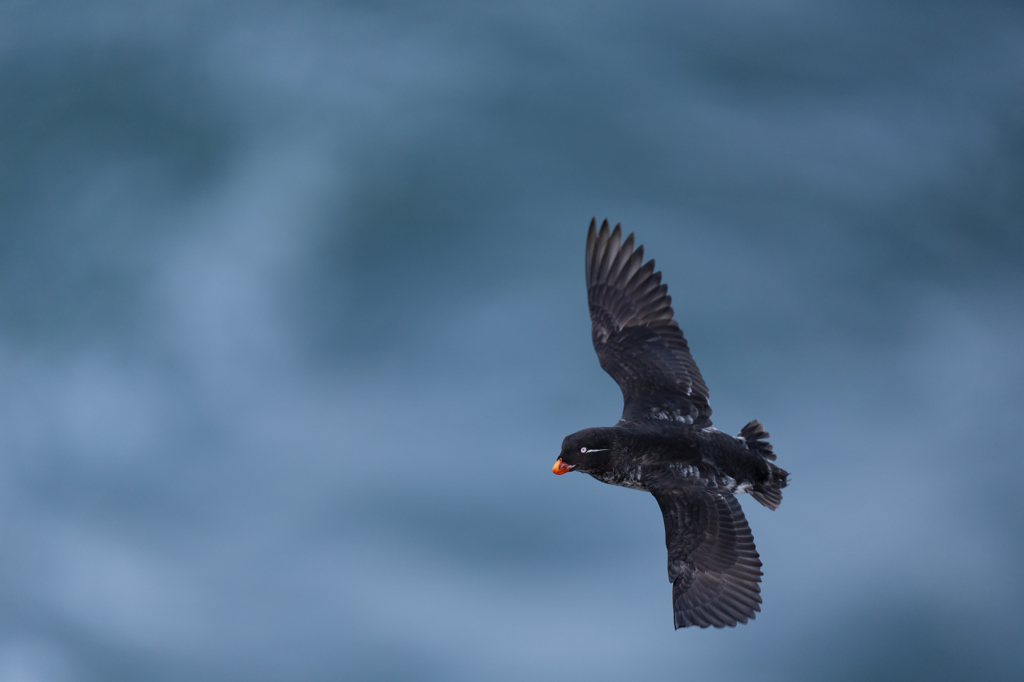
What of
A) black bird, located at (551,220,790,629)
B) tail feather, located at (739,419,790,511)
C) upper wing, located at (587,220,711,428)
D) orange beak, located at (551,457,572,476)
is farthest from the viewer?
upper wing, located at (587,220,711,428)

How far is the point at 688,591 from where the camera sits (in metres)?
10.8

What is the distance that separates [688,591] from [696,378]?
8.75 ft

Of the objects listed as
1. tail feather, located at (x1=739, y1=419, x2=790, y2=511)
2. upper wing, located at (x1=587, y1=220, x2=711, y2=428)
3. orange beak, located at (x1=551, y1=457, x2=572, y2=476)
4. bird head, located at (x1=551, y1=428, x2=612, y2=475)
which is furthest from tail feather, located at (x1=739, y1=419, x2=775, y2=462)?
orange beak, located at (x1=551, y1=457, x2=572, y2=476)

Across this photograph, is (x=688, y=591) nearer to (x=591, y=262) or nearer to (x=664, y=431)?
(x=664, y=431)

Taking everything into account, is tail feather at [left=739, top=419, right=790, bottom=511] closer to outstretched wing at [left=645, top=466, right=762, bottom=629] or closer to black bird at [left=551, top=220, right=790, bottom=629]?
black bird at [left=551, top=220, right=790, bottom=629]

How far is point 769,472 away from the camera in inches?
435

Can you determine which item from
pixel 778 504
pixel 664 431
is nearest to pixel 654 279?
pixel 664 431

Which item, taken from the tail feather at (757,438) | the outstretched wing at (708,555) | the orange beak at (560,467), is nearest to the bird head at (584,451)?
the orange beak at (560,467)

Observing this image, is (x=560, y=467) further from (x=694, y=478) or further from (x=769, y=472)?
(x=769, y=472)

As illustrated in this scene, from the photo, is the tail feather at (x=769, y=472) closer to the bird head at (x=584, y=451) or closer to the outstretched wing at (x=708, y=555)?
the outstretched wing at (x=708, y=555)

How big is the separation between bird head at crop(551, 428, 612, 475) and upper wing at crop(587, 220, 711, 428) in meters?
1.13

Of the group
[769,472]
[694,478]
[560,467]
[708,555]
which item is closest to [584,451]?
[560,467]

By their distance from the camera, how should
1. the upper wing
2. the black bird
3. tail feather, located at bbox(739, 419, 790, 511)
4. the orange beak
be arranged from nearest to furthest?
the orange beak
the black bird
tail feather, located at bbox(739, 419, 790, 511)
the upper wing

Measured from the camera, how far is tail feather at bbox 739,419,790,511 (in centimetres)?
1109
